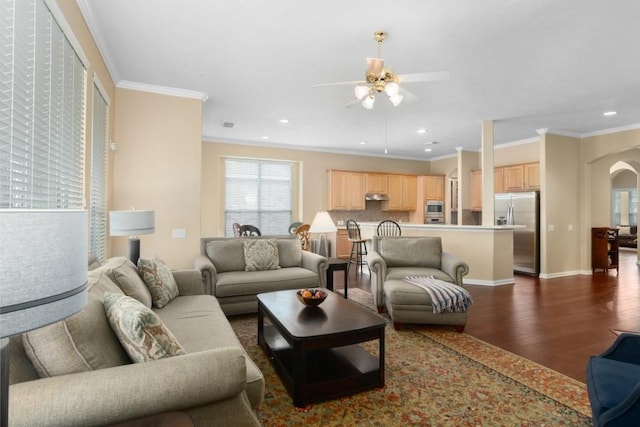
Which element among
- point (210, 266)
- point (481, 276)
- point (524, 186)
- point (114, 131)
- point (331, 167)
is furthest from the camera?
point (331, 167)

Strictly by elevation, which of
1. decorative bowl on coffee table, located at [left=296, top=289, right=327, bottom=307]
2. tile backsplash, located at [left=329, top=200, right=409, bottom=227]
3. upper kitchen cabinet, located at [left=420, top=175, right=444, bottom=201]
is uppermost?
upper kitchen cabinet, located at [left=420, top=175, right=444, bottom=201]

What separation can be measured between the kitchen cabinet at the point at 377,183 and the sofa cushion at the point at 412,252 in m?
4.33

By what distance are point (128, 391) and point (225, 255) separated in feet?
9.80

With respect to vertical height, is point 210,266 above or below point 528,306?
above

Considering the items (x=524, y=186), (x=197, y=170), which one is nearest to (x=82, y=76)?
(x=197, y=170)

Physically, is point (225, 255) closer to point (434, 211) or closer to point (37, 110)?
point (37, 110)

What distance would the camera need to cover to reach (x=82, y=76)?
109 inches

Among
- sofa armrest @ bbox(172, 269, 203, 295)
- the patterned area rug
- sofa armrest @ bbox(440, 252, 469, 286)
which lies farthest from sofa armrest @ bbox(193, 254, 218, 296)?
sofa armrest @ bbox(440, 252, 469, 286)

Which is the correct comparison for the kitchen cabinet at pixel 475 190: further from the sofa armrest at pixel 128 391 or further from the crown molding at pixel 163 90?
the sofa armrest at pixel 128 391

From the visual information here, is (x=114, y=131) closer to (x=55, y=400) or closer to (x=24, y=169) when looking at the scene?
(x=24, y=169)

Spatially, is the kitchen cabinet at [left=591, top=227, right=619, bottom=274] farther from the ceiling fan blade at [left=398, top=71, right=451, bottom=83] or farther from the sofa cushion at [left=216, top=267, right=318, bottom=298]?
the sofa cushion at [left=216, top=267, right=318, bottom=298]

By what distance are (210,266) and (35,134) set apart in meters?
2.04

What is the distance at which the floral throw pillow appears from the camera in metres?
4.10

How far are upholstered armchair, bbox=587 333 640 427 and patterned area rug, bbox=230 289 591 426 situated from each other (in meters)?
0.45
